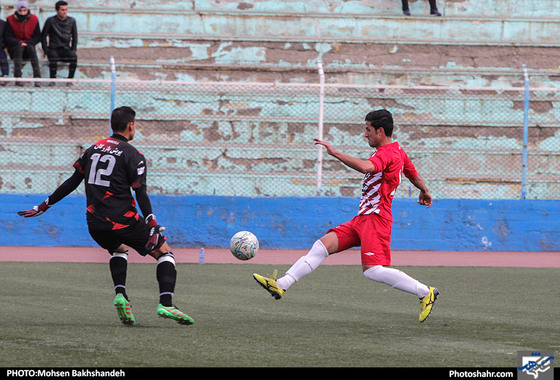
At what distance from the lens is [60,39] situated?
17.4 metres

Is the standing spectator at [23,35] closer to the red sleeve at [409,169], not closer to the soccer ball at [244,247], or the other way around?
the soccer ball at [244,247]

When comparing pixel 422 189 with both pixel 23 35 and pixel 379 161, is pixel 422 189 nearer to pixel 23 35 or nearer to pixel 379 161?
pixel 379 161

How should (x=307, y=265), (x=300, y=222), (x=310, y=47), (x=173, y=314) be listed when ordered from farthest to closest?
(x=310, y=47) → (x=300, y=222) → (x=307, y=265) → (x=173, y=314)

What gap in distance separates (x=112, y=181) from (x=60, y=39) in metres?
10.8

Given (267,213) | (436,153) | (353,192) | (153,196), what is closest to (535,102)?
(436,153)

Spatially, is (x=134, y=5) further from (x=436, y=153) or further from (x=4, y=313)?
(x=4, y=313)

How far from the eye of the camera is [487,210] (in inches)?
604

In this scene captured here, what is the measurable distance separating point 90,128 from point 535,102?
8.63 meters

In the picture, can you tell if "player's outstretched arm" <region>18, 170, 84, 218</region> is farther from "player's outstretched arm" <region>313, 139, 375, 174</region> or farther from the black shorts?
"player's outstretched arm" <region>313, 139, 375, 174</region>

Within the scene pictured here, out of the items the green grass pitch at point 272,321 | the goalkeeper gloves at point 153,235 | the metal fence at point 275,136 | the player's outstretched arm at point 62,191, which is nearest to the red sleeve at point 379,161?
the green grass pitch at point 272,321

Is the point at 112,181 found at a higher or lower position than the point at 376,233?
higher

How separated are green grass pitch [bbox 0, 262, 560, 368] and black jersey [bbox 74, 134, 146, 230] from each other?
0.87 metres

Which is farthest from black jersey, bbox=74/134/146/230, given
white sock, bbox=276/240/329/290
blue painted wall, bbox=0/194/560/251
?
blue painted wall, bbox=0/194/560/251

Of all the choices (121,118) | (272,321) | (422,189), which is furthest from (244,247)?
(121,118)
